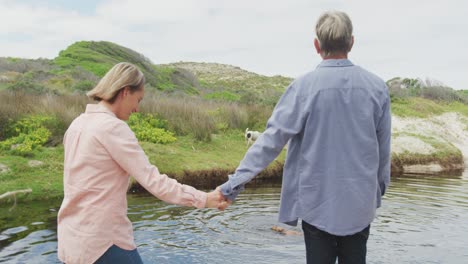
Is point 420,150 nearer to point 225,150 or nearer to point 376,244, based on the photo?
point 225,150

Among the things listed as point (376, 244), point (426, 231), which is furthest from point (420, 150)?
point (376, 244)

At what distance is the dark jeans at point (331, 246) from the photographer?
→ 3076 mm

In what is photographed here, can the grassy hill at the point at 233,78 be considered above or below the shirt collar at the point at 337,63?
above

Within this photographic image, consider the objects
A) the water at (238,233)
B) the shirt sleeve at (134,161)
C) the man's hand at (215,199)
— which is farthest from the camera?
the water at (238,233)

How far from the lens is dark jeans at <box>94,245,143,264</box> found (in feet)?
9.81

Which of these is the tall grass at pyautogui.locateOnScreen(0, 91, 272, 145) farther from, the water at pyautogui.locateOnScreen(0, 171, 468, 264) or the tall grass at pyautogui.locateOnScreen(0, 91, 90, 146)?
the water at pyautogui.locateOnScreen(0, 171, 468, 264)

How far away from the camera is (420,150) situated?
17453 mm

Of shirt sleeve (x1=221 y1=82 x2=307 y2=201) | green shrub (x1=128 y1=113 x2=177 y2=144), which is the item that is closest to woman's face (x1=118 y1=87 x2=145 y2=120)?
shirt sleeve (x1=221 y1=82 x2=307 y2=201)

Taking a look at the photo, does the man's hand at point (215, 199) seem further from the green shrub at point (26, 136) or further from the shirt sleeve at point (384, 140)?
the green shrub at point (26, 136)

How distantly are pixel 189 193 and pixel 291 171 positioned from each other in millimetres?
670

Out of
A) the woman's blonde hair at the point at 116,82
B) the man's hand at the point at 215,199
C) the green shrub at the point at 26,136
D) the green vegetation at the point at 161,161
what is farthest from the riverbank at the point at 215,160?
the woman's blonde hair at the point at 116,82

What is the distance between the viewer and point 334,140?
297 cm

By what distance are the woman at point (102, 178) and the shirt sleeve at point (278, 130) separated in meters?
0.56

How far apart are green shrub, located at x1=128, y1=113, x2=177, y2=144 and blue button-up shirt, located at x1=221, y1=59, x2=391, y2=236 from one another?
11008mm
